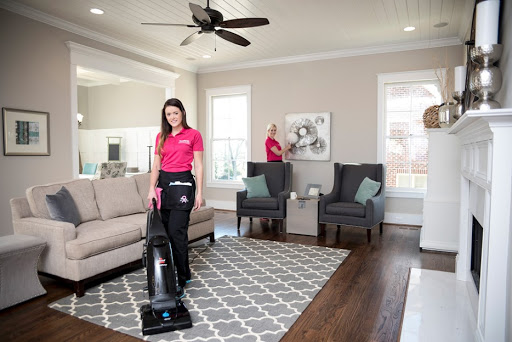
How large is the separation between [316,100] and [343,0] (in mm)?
2373

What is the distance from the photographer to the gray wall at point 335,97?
563 centimetres

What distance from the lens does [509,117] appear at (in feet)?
5.26

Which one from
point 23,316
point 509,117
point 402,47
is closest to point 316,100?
point 402,47

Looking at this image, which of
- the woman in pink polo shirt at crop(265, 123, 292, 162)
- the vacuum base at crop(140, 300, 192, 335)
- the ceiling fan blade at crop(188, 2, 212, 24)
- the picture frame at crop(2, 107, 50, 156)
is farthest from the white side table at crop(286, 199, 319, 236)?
the picture frame at crop(2, 107, 50, 156)

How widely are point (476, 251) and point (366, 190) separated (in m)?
2.04

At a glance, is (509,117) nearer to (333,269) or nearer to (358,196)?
(333,269)

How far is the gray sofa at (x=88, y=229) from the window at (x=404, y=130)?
3.46 m

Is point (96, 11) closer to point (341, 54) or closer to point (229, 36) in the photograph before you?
point (229, 36)

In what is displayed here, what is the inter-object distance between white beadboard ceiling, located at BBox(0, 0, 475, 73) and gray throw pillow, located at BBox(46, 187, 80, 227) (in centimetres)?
226

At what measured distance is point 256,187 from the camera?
538 cm

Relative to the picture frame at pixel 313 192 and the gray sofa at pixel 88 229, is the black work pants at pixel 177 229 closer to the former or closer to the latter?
the gray sofa at pixel 88 229

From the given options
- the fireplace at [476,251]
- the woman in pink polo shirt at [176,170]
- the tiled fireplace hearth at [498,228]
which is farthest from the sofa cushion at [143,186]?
the tiled fireplace hearth at [498,228]

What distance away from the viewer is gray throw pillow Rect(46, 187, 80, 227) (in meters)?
3.07

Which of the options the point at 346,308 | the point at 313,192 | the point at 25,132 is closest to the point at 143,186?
the point at 25,132
